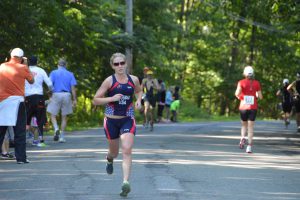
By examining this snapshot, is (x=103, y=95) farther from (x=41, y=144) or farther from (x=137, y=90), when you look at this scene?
(x=41, y=144)

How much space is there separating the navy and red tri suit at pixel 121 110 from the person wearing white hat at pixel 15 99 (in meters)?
3.17

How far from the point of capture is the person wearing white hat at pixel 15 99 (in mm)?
12633

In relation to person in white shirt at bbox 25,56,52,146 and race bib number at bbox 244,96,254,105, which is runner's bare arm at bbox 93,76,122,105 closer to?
person in white shirt at bbox 25,56,52,146

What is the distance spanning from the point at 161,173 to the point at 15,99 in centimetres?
297

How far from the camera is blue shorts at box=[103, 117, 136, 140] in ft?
32.3

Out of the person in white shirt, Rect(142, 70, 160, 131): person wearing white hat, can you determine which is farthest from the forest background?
the person in white shirt

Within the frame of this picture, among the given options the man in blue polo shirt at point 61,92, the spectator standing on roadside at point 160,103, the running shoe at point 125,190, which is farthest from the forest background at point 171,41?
the running shoe at point 125,190

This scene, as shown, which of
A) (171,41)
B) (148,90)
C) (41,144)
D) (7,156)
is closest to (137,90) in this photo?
(7,156)

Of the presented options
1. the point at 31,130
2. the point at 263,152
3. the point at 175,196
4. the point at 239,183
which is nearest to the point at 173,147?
the point at 263,152

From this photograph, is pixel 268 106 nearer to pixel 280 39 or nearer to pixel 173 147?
pixel 280 39

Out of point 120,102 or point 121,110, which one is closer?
point 120,102

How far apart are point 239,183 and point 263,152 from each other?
5.94 meters

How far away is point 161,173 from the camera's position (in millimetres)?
11594

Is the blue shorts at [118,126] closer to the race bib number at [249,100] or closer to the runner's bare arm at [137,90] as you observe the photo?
the runner's bare arm at [137,90]
